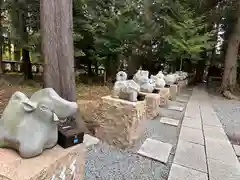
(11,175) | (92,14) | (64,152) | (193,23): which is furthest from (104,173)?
(193,23)

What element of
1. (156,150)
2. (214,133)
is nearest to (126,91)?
(156,150)

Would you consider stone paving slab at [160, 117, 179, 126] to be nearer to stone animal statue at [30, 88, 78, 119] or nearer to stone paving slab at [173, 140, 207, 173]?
stone paving slab at [173, 140, 207, 173]

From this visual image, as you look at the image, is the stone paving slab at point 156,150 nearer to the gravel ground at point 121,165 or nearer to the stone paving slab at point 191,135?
the gravel ground at point 121,165

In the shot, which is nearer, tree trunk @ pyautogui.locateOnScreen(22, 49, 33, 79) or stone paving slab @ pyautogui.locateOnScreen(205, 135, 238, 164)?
stone paving slab @ pyautogui.locateOnScreen(205, 135, 238, 164)

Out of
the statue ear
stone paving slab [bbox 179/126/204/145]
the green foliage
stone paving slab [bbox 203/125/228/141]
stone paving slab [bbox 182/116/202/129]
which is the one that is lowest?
stone paving slab [bbox 203/125/228/141]

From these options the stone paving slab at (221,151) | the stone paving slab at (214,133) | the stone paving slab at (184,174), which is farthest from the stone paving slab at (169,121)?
the stone paving slab at (184,174)

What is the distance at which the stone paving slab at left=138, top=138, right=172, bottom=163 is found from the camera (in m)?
2.07

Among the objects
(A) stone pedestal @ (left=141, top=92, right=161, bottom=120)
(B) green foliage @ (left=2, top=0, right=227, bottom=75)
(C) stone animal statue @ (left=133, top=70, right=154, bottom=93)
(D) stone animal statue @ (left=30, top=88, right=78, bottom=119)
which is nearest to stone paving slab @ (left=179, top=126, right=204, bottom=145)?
(A) stone pedestal @ (left=141, top=92, right=161, bottom=120)

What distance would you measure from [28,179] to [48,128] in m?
0.28

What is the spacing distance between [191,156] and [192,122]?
134cm

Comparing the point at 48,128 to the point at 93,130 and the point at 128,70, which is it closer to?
the point at 93,130

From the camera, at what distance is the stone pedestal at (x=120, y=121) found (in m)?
2.24

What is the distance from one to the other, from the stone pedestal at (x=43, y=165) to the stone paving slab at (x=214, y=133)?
221cm

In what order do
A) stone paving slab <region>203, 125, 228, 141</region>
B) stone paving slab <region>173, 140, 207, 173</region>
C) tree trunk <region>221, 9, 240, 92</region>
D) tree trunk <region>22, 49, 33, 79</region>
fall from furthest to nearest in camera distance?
tree trunk <region>22, 49, 33, 79</region> < tree trunk <region>221, 9, 240, 92</region> < stone paving slab <region>203, 125, 228, 141</region> < stone paving slab <region>173, 140, 207, 173</region>
